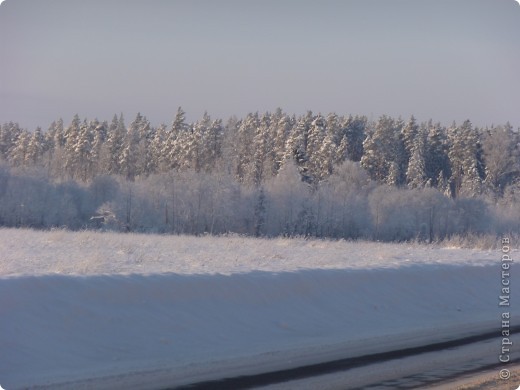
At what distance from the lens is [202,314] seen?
14.0 metres

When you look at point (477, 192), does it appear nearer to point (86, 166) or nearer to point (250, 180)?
point (250, 180)

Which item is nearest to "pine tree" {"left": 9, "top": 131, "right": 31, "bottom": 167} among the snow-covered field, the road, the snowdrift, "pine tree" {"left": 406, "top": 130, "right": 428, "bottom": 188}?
"pine tree" {"left": 406, "top": 130, "right": 428, "bottom": 188}

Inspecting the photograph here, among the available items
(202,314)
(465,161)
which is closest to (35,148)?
(465,161)

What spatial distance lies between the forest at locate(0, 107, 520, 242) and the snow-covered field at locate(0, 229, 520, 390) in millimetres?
31391

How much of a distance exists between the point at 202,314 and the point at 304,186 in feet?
181

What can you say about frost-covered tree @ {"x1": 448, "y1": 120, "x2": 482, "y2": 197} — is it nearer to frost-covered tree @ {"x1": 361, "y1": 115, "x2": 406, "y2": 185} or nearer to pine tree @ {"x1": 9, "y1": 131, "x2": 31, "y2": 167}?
frost-covered tree @ {"x1": 361, "y1": 115, "x2": 406, "y2": 185}

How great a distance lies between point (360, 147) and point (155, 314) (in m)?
77.5

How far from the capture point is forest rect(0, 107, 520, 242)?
62.2 meters

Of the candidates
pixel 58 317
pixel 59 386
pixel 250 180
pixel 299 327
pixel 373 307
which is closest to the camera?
pixel 59 386

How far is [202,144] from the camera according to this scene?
9000cm

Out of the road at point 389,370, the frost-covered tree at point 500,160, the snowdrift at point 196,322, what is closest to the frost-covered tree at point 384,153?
the frost-covered tree at point 500,160

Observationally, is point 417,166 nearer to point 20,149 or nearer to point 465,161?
point 465,161

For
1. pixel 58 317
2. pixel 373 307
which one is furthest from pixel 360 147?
pixel 58 317

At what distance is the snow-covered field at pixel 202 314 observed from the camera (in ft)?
35.6
